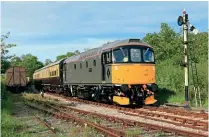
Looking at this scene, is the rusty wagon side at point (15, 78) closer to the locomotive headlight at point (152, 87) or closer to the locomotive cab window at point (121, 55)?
the locomotive cab window at point (121, 55)

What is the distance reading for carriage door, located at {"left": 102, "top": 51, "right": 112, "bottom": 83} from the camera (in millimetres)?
17625

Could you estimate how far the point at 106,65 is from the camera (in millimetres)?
17953

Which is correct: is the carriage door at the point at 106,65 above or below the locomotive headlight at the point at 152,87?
above

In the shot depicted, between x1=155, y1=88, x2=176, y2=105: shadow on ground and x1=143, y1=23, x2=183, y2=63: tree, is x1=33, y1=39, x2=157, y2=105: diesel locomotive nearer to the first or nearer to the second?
x1=155, y1=88, x2=176, y2=105: shadow on ground

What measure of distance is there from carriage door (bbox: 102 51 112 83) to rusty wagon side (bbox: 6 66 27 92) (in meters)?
23.6

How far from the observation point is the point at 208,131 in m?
9.59

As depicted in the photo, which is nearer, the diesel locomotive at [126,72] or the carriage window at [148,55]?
the diesel locomotive at [126,72]

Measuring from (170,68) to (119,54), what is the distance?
26.7ft

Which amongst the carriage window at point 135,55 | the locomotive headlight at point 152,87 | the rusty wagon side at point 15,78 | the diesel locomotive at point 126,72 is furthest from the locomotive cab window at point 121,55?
the rusty wagon side at point 15,78

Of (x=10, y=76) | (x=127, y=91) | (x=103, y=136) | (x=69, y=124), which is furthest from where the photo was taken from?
(x=10, y=76)

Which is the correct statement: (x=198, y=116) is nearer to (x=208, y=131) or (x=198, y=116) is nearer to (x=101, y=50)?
→ (x=208, y=131)

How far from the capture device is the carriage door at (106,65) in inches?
694

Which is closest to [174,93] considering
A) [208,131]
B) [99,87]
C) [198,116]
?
[99,87]

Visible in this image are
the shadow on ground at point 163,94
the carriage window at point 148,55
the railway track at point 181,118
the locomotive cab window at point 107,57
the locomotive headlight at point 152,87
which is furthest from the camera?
the shadow on ground at point 163,94
